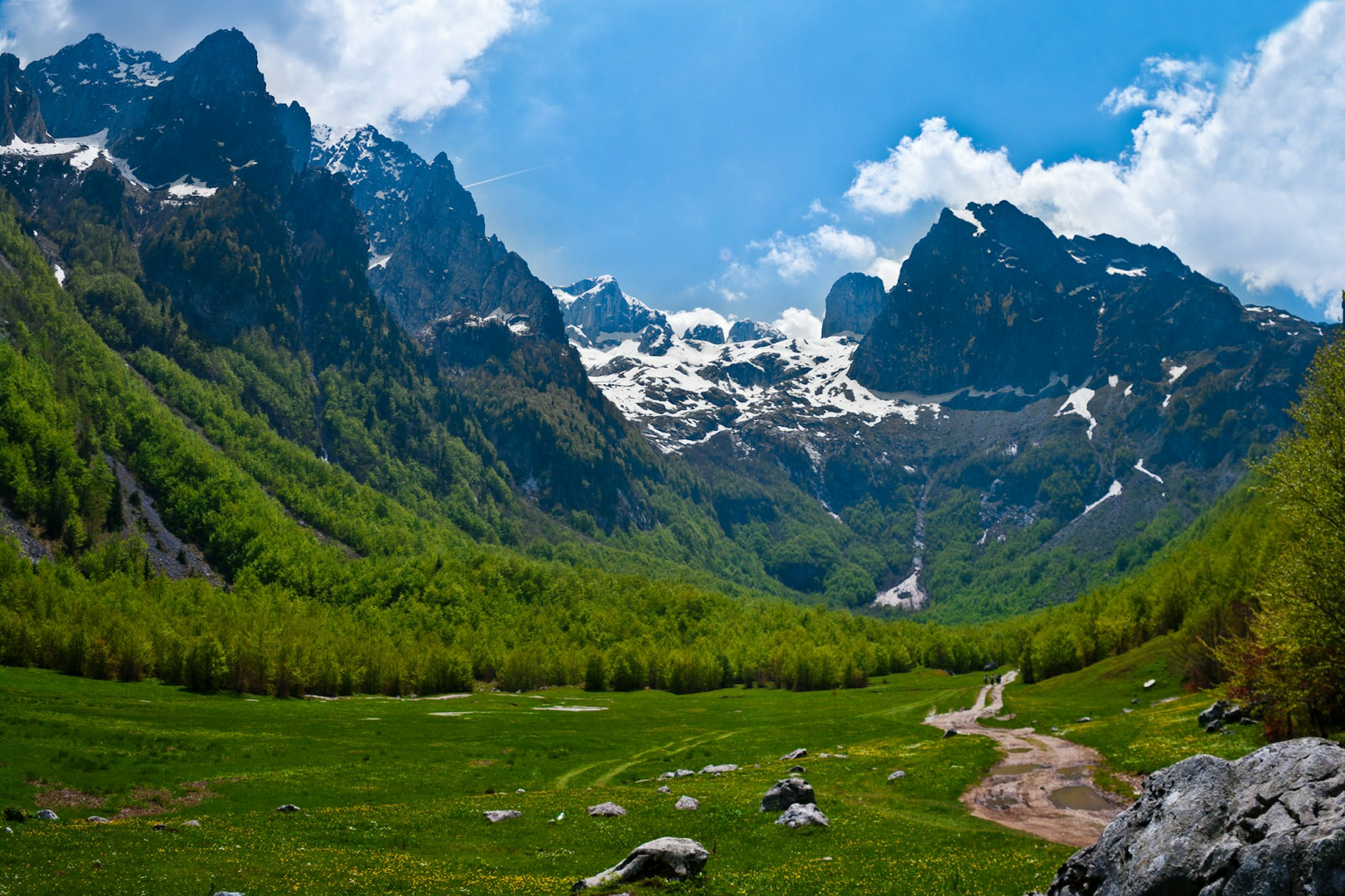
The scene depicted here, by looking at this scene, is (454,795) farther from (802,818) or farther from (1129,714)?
(1129,714)

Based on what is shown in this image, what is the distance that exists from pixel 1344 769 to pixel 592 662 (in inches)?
5690

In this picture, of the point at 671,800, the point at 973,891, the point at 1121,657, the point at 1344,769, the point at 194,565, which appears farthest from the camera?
the point at 194,565

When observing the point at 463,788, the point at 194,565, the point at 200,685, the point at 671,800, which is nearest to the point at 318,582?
the point at 194,565

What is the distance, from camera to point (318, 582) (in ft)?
653

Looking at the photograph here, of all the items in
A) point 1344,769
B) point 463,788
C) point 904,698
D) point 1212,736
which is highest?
point 1344,769

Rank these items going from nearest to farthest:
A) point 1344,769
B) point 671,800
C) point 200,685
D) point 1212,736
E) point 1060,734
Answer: point 1344,769 < point 671,800 < point 1212,736 < point 1060,734 < point 200,685

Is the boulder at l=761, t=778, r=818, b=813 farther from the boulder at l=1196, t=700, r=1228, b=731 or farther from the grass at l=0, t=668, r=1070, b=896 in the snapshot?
the boulder at l=1196, t=700, r=1228, b=731

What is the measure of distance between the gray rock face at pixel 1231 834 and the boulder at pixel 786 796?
19952 mm

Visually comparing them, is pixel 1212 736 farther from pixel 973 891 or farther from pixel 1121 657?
pixel 1121 657

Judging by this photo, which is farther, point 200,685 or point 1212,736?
point 200,685

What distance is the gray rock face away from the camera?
13.5 metres

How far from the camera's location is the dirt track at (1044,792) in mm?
34844

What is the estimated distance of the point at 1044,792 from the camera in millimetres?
42594

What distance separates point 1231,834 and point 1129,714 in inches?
2553
